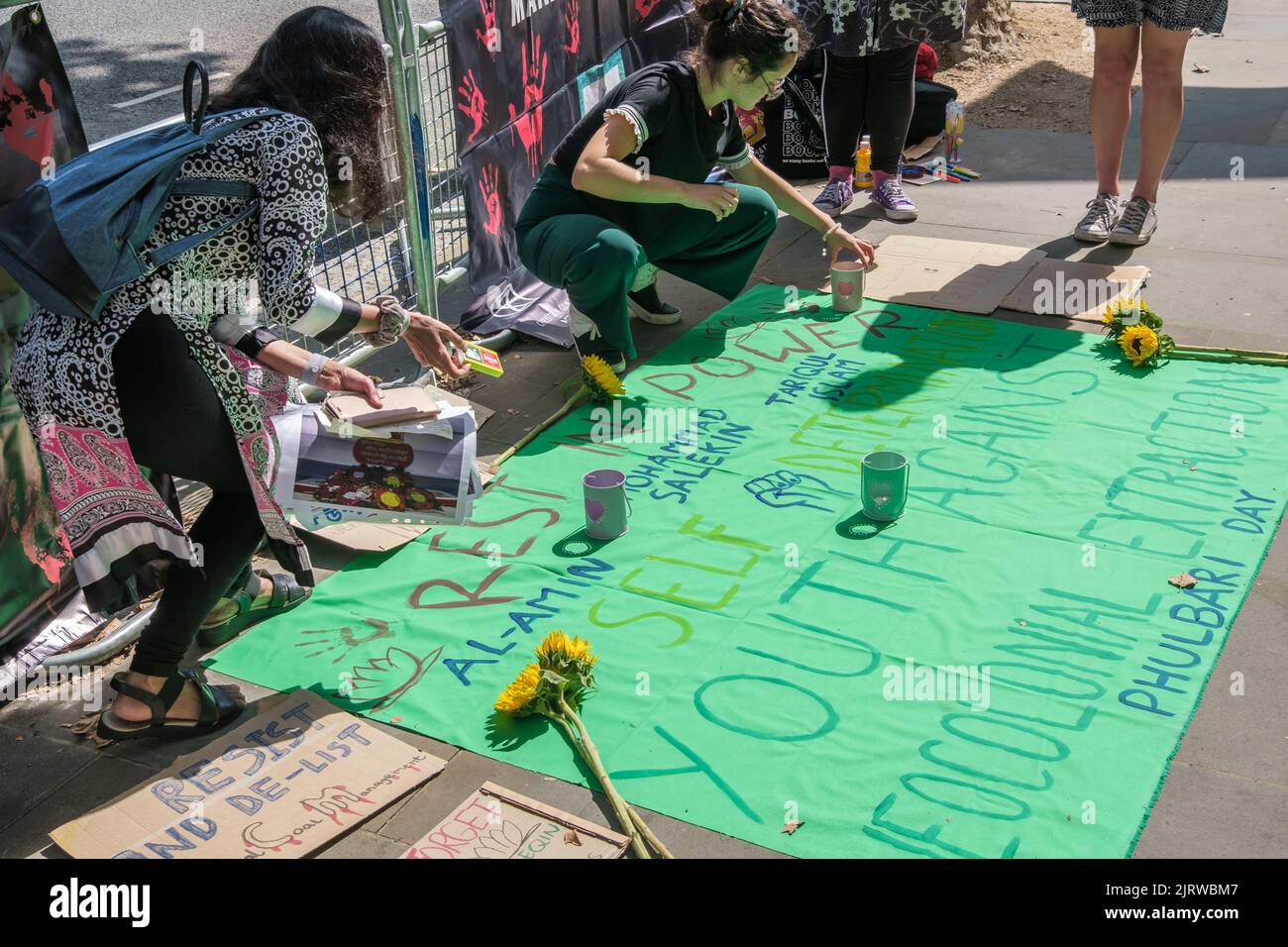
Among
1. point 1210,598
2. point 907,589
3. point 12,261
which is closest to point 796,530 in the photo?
point 907,589

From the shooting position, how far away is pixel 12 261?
2533 millimetres

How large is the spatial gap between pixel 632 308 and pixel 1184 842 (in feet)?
10.6

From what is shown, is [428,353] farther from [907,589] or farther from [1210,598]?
[1210,598]

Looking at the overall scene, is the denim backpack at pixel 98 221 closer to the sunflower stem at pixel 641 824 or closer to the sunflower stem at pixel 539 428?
the sunflower stem at pixel 641 824

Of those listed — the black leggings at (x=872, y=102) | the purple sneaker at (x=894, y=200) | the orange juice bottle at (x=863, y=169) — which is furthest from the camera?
the orange juice bottle at (x=863, y=169)

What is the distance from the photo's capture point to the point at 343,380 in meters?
2.77

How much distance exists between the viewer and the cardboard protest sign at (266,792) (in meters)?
2.60

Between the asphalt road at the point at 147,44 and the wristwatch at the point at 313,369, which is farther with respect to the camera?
the asphalt road at the point at 147,44

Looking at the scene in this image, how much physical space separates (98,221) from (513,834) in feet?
4.77

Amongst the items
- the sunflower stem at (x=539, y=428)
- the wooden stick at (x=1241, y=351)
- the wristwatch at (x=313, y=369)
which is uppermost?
the wristwatch at (x=313, y=369)

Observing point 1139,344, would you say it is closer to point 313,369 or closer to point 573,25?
point 573,25

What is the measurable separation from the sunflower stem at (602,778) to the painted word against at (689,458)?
1.09 metres

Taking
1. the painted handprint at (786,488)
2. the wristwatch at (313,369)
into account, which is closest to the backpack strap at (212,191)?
the wristwatch at (313,369)

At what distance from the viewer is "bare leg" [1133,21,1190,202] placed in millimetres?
5195
